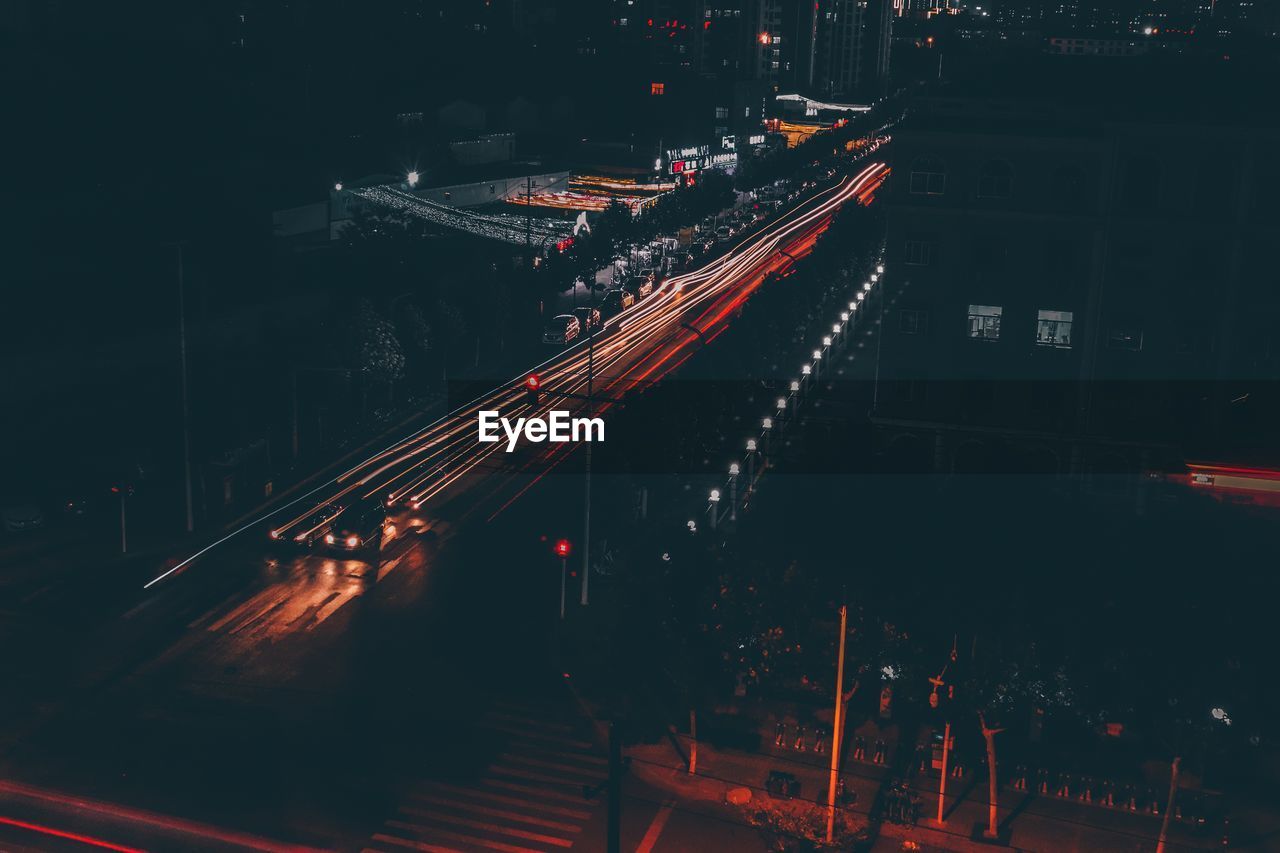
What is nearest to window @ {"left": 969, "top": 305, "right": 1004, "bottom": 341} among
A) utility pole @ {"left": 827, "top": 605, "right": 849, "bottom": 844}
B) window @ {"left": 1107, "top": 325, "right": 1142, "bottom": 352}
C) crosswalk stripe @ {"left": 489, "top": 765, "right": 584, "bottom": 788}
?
window @ {"left": 1107, "top": 325, "right": 1142, "bottom": 352}

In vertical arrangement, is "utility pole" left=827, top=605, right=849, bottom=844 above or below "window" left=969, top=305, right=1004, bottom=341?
below

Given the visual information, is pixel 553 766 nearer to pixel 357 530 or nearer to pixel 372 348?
pixel 357 530

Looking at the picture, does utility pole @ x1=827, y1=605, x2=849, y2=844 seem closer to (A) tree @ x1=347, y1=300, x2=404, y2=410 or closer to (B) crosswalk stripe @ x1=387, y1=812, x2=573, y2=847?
(B) crosswalk stripe @ x1=387, y1=812, x2=573, y2=847

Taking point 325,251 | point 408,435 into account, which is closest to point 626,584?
point 408,435

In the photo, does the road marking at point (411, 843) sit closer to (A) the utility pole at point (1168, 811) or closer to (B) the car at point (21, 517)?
(A) the utility pole at point (1168, 811)

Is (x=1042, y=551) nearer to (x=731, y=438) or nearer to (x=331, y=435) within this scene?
(x=731, y=438)
